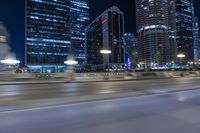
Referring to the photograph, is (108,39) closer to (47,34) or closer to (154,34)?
(47,34)

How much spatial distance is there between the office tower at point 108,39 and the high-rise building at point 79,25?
6.30 meters

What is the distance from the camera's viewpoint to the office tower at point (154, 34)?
173 m

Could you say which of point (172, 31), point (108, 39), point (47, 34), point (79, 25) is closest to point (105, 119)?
point (108, 39)

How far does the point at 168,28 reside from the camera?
18138 cm

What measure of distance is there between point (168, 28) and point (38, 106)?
18148cm

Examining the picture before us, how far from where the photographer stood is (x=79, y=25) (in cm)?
19300

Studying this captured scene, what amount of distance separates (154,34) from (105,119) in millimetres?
171395

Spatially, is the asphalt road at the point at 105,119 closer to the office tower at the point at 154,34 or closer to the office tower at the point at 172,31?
the office tower at the point at 154,34

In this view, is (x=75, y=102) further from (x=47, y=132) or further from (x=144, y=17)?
(x=144, y=17)

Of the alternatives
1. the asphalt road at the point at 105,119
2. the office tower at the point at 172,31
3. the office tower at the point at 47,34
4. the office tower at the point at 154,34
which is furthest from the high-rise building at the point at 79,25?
the asphalt road at the point at 105,119

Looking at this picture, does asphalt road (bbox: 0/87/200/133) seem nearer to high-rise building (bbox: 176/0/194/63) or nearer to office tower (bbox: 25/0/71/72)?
office tower (bbox: 25/0/71/72)

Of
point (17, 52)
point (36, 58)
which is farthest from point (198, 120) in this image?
point (36, 58)

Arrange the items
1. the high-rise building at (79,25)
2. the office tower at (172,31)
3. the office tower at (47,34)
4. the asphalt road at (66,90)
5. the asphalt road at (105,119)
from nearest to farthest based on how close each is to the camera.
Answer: the asphalt road at (105,119)
the asphalt road at (66,90)
the office tower at (47,34)
the office tower at (172,31)
the high-rise building at (79,25)

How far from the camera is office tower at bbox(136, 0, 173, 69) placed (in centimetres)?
17262
